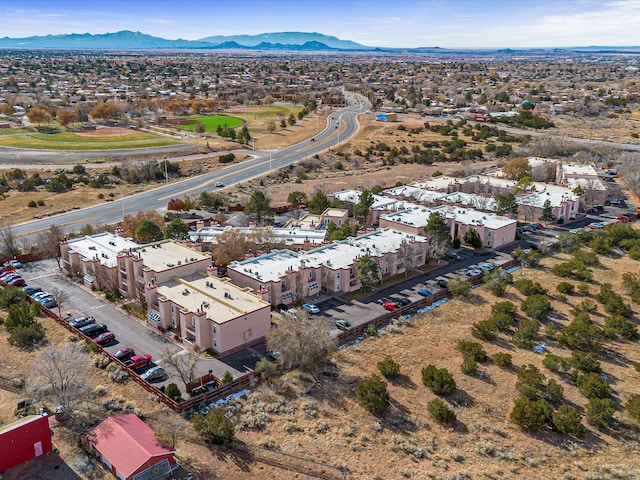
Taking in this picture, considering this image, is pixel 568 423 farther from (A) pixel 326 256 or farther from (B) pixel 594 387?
(A) pixel 326 256

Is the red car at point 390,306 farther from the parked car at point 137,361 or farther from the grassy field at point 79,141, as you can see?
the grassy field at point 79,141

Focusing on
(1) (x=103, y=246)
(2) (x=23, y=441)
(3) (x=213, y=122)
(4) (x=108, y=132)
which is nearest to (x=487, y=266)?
(1) (x=103, y=246)

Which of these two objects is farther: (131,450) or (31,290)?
(31,290)

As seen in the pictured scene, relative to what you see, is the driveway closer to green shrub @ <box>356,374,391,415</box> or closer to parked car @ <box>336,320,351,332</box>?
parked car @ <box>336,320,351,332</box>

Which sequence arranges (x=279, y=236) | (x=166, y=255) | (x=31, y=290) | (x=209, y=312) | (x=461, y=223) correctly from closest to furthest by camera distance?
(x=209, y=312) → (x=31, y=290) → (x=166, y=255) → (x=279, y=236) → (x=461, y=223)

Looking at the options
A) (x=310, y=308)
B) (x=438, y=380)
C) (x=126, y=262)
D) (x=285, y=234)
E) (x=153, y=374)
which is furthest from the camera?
(x=285, y=234)

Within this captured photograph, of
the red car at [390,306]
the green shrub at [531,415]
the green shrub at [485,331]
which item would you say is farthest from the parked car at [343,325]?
the green shrub at [531,415]
